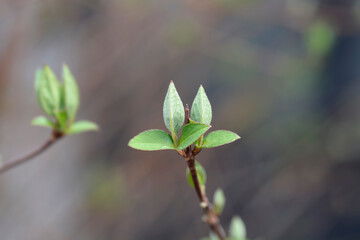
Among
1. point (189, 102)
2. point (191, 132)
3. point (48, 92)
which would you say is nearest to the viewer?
point (191, 132)

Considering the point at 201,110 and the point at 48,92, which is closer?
the point at 201,110

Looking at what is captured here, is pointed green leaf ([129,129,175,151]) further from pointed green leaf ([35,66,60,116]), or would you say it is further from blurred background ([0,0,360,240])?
blurred background ([0,0,360,240])

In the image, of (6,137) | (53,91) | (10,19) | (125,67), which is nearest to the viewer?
(53,91)

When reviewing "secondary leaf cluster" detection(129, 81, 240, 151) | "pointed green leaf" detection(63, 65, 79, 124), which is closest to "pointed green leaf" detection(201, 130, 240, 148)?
"secondary leaf cluster" detection(129, 81, 240, 151)

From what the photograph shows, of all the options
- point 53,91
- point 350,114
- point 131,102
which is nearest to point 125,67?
point 131,102

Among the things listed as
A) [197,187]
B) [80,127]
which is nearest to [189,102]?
[80,127]

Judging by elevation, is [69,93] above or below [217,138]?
above

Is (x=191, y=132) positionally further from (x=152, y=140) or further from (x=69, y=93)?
(x=69, y=93)

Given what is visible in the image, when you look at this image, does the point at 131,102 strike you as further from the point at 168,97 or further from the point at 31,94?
Answer: the point at 168,97
